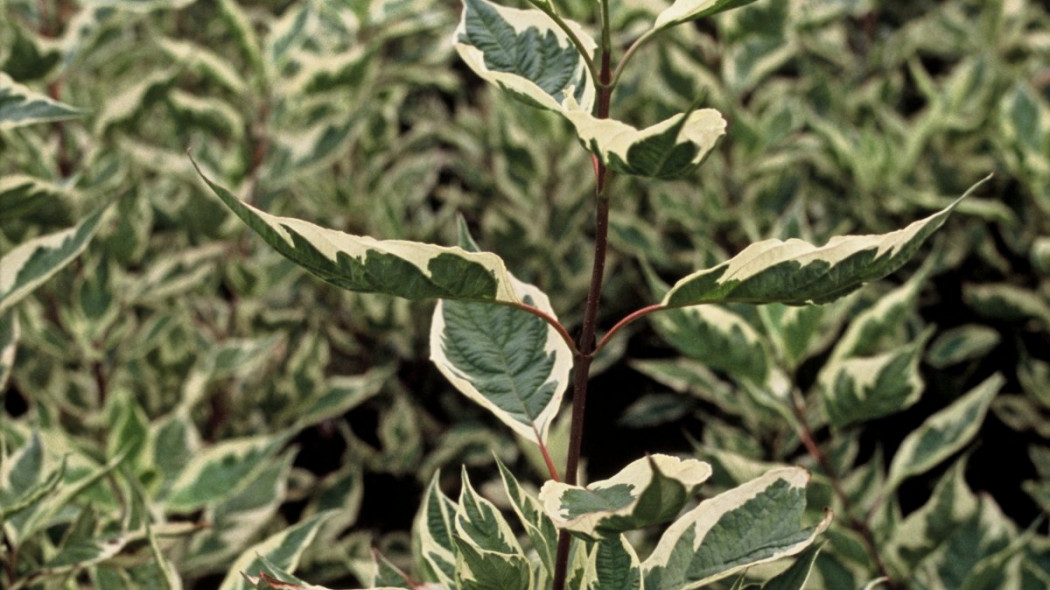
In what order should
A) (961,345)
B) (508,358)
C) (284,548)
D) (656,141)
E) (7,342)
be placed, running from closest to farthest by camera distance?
1. (656,141)
2. (508,358)
3. (284,548)
4. (7,342)
5. (961,345)

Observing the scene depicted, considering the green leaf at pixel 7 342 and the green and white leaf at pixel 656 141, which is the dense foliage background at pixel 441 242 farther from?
the green and white leaf at pixel 656 141

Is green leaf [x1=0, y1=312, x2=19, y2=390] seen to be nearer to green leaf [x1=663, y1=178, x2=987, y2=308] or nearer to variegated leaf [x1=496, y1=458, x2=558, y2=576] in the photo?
variegated leaf [x1=496, y1=458, x2=558, y2=576]

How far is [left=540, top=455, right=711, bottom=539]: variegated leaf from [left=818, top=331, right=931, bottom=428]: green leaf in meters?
0.58

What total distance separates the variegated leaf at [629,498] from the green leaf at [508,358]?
0.13 metres

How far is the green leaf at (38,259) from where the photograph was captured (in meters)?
1.08

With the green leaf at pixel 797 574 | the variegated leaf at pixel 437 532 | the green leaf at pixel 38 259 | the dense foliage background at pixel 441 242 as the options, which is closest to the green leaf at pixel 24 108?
the green leaf at pixel 38 259

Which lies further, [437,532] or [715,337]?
[715,337]

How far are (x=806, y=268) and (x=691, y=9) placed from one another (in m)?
0.18

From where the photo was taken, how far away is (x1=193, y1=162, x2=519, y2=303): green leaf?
67 cm

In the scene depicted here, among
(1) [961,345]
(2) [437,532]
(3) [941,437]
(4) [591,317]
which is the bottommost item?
(1) [961,345]

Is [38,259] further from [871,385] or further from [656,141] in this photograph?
[871,385]

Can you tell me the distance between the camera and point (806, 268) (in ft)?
2.30

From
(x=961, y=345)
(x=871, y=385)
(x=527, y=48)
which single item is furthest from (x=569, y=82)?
(x=961, y=345)

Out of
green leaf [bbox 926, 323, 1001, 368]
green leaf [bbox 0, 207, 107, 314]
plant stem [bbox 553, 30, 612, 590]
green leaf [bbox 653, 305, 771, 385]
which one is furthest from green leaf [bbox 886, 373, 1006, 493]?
green leaf [bbox 0, 207, 107, 314]
